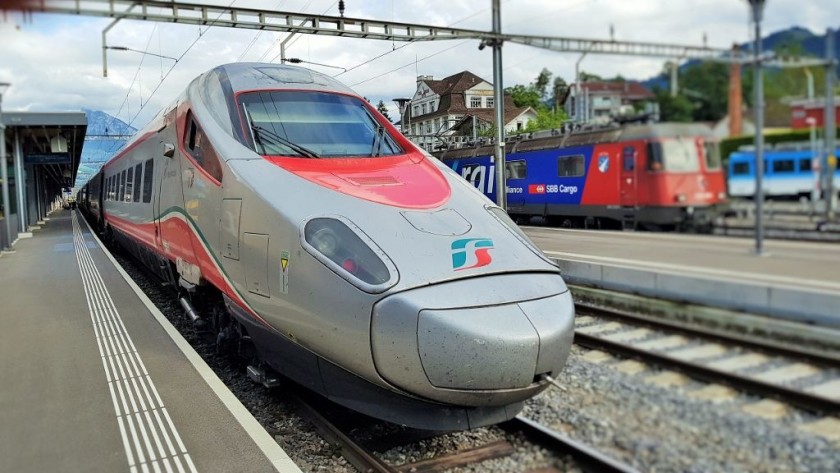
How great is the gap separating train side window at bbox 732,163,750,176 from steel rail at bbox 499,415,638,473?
65.0 inches

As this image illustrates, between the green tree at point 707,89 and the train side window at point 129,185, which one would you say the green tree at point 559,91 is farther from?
the train side window at point 129,185

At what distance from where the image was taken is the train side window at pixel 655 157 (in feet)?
7.17

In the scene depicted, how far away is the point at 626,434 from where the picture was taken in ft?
9.64

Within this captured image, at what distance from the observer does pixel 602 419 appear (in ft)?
11.5

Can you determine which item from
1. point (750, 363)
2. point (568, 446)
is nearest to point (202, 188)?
point (568, 446)

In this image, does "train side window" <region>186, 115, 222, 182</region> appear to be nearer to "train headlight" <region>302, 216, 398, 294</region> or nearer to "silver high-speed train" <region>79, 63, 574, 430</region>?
"silver high-speed train" <region>79, 63, 574, 430</region>

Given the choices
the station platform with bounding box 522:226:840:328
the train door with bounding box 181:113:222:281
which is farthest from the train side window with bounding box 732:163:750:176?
the train door with bounding box 181:113:222:281

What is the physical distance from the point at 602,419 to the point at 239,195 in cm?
313

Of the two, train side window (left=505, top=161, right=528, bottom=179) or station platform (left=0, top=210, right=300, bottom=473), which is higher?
train side window (left=505, top=161, right=528, bottom=179)

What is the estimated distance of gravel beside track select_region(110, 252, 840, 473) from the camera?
2.26 meters

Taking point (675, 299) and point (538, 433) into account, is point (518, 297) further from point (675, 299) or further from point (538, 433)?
point (675, 299)

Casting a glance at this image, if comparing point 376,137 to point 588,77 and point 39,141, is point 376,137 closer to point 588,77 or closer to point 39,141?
point 39,141

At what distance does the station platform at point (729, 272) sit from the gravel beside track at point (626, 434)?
396 mm

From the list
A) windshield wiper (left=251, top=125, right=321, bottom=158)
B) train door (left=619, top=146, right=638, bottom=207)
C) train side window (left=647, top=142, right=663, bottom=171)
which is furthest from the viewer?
windshield wiper (left=251, top=125, right=321, bottom=158)
